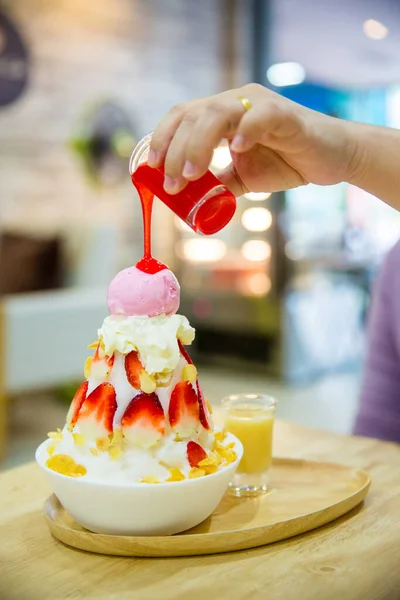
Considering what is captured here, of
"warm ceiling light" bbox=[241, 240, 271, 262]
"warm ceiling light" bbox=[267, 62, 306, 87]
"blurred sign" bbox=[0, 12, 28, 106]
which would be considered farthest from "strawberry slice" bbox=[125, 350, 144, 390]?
"warm ceiling light" bbox=[267, 62, 306, 87]

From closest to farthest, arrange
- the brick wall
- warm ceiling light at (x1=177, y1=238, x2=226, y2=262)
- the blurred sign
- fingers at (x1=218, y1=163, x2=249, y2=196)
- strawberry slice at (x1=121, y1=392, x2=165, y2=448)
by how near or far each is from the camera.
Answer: strawberry slice at (x1=121, y1=392, x2=165, y2=448) → fingers at (x1=218, y1=163, x2=249, y2=196) → the blurred sign → the brick wall → warm ceiling light at (x1=177, y1=238, x2=226, y2=262)

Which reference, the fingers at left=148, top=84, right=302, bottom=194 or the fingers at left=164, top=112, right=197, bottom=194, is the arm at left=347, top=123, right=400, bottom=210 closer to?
the fingers at left=148, top=84, right=302, bottom=194

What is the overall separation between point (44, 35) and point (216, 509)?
455cm

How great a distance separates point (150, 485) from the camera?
95 cm

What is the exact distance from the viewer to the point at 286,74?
541 centimetres

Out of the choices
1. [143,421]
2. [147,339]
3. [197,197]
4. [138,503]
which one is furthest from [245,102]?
[138,503]

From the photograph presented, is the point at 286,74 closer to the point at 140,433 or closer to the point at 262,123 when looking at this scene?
the point at 262,123

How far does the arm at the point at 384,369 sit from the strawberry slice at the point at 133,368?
3.43ft

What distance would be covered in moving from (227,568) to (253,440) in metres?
0.34

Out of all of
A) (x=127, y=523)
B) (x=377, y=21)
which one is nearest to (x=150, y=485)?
(x=127, y=523)

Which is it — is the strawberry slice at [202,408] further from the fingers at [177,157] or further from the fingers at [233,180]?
the fingers at [233,180]

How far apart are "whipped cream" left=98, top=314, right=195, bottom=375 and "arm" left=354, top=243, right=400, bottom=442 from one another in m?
1.00

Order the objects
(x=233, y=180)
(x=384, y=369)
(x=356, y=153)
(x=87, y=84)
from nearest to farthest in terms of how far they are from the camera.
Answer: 1. (x=356, y=153)
2. (x=233, y=180)
3. (x=384, y=369)
4. (x=87, y=84)

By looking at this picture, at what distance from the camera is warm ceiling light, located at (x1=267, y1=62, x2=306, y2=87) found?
17.4 ft
